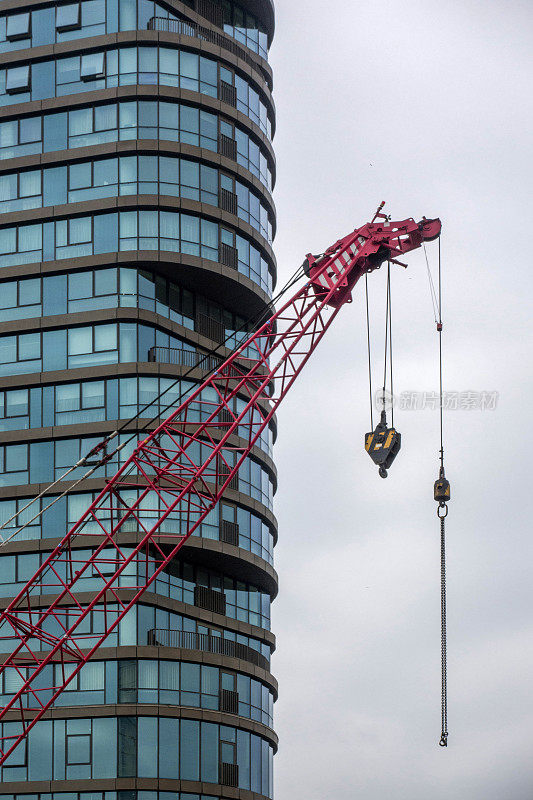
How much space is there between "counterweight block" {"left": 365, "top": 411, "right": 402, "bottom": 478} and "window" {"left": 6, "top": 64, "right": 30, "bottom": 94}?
36474 millimetres

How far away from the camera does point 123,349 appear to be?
79.6 metres

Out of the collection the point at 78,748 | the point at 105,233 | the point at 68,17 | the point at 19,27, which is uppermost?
the point at 19,27

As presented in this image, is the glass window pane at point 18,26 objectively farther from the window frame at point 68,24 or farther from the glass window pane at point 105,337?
the glass window pane at point 105,337

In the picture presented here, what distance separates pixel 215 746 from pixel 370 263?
1065 inches

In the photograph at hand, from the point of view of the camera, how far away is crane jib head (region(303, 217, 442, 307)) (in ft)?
205

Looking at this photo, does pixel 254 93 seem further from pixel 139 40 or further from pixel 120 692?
pixel 120 692

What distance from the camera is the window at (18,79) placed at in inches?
3374

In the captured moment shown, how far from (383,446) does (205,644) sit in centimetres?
2313

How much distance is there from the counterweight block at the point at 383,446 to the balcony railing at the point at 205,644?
21021 mm

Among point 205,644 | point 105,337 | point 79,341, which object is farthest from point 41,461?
point 205,644

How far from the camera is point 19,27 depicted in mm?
86625

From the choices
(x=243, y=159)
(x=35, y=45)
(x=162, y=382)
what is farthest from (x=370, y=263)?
(x=35, y=45)

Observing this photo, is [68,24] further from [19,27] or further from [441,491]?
[441,491]

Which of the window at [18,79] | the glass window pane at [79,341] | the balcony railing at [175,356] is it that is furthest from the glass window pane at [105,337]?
the window at [18,79]
